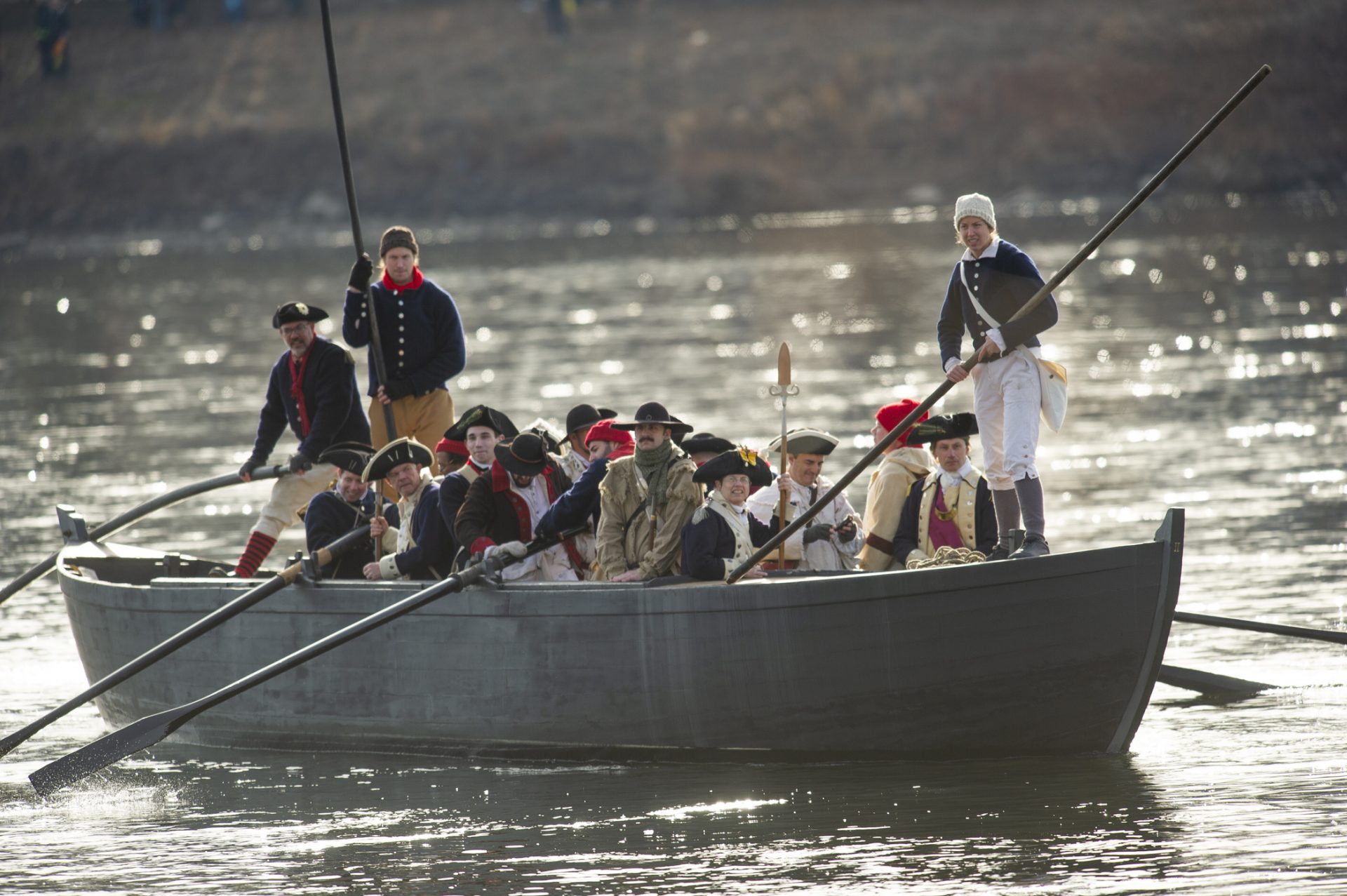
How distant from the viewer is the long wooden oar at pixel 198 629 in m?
10.9

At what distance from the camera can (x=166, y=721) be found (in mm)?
11000

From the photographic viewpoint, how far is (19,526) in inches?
787

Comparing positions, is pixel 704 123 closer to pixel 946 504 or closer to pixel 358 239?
pixel 358 239

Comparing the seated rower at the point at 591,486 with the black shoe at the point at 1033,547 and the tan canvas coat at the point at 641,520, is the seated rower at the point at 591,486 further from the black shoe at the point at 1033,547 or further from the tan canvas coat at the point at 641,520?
the black shoe at the point at 1033,547

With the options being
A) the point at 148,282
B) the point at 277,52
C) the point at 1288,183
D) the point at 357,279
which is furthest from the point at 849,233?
the point at 357,279

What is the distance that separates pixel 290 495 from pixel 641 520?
3288 millimetres

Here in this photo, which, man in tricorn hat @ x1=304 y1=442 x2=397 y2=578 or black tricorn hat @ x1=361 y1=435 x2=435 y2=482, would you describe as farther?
man in tricorn hat @ x1=304 y1=442 x2=397 y2=578

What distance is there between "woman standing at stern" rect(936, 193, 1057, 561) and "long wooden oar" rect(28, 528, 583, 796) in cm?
215

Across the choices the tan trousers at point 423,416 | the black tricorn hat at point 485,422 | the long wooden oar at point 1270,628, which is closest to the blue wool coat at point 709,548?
the black tricorn hat at point 485,422

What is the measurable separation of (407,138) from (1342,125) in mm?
34180

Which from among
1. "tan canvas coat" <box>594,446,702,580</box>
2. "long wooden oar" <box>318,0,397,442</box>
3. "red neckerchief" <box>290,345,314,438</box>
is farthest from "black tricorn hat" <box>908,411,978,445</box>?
"red neckerchief" <box>290,345,314,438</box>

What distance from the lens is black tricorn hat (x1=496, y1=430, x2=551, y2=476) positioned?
35.3 feet

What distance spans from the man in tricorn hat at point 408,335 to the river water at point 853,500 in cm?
239

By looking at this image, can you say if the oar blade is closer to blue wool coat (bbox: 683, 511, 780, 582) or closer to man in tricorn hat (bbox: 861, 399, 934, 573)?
blue wool coat (bbox: 683, 511, 780, 582)
